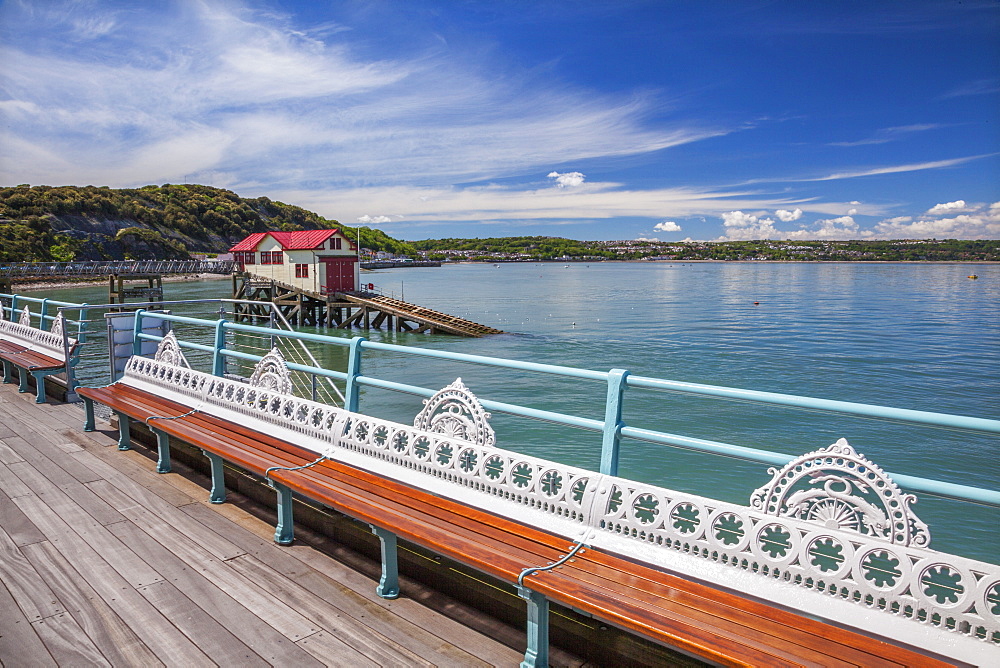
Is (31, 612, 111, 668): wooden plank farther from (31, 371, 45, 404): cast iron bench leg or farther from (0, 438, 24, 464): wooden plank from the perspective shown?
(31, 371, 45, 404): cast iron bench leg

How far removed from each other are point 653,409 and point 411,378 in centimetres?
865

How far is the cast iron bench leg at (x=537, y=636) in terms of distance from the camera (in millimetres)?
2797

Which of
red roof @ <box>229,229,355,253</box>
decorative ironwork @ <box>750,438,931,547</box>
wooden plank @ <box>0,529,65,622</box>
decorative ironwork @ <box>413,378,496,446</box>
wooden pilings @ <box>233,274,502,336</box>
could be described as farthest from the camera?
red roof @ <box>229,229,355,253</box>

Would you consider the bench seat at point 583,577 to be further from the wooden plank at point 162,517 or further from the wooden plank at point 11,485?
the wooden plank at point 11,485

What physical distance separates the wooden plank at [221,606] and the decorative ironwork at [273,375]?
133cm

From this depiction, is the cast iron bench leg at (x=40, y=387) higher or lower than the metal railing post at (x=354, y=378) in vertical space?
lower

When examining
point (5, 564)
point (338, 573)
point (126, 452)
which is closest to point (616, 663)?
point (338, 573)

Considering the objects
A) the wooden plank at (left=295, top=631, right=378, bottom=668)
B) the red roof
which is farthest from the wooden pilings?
the wooden plank at (left=295, top=631, right=378, bottom=668)

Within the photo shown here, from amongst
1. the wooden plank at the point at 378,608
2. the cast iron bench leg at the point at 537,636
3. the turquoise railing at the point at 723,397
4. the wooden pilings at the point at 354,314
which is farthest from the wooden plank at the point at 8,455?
the wooden pilings at the point at 354,314

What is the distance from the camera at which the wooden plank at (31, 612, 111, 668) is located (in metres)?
2.90

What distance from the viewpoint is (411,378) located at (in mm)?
22453

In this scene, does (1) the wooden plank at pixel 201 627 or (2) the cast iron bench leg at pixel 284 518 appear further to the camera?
(2) the cast iron bench leg at pixel 284 518

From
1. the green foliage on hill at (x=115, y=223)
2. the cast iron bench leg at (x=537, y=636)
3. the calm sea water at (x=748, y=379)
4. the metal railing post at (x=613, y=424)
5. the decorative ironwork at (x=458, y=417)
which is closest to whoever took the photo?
the cast iron bench leg at (x=537, y=636)

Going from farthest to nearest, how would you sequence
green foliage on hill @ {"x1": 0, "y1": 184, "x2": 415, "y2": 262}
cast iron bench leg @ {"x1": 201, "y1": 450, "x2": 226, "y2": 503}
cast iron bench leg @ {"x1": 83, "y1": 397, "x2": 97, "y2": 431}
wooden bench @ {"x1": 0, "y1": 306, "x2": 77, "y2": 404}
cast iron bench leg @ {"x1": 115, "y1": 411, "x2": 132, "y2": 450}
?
green foliage on hill @ {"x1": 0, "y1": 184, "x2": 415, "y2": 262}
wooden bench @ {"x1": 0, "y1": 306, "x2": 77, "y2": 404}
cast iron bench leg @ {"x1": 83, "y1": 397, "x2": 97, "y2": 431}
cast iron bench leg @ {"x1": 115, "y1": 411, "x2": 132, "y2": 450}
cast iron bench leg @ {"x1": 201, "y1": 450, "x2": 226, "y2": 503}
